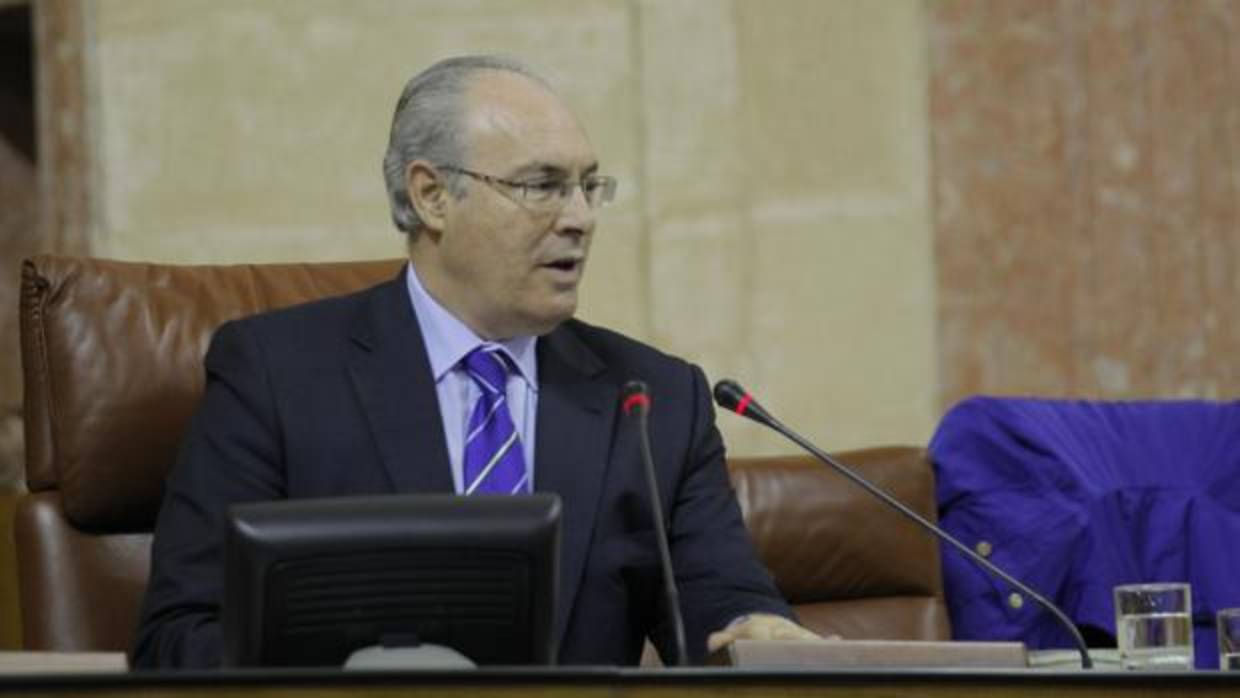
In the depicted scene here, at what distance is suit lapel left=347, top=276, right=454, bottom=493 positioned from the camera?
2.68m

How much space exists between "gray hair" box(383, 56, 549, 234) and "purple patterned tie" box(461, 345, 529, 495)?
22 centimetres

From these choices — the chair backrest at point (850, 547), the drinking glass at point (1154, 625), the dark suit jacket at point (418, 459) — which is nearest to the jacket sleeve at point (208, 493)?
the dark suit jacket at point (418, 459)

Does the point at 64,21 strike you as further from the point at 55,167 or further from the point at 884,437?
the point at 884,437

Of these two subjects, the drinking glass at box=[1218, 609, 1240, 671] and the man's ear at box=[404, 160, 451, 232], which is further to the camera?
the man's ear at box=[404, 160, 451, 232]

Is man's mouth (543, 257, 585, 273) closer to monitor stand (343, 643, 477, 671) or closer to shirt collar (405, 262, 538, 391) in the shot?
shirt collar (405, 262, 538, 391)

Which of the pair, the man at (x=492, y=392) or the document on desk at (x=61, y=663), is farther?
the man at (x=492, y=392)

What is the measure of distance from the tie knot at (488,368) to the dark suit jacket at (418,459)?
54 mm

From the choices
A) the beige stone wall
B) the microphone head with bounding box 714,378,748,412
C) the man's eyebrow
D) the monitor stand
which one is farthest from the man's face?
the beige stone wall

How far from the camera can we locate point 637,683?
171cm

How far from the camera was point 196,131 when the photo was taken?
429 centimetres

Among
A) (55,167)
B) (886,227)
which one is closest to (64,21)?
(55,167)

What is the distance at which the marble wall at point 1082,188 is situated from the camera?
4.28 meters

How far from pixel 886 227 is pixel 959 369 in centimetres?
30

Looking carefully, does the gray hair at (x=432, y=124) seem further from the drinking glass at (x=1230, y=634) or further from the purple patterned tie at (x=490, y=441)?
the drinking glass at (x=1230, y=634)
